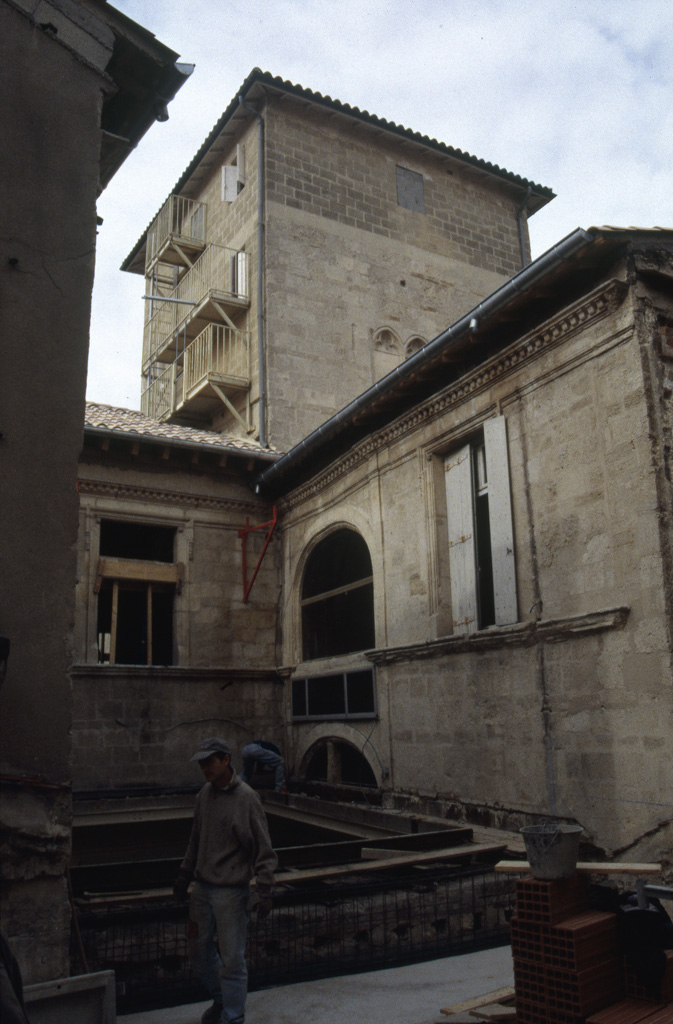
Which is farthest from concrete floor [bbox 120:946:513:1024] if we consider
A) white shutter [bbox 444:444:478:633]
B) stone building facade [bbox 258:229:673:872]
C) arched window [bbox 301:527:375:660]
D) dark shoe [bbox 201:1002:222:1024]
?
arched window [bbox 301:527:375:660]

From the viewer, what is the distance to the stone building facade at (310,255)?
17.8 meters

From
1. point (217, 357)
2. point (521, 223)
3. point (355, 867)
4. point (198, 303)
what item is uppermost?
point (521, 223)

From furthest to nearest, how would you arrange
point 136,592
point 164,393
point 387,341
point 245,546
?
point 164,393 < point 387,341 < point 136,592 < point 245,546

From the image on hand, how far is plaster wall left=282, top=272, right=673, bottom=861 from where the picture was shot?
733 cm

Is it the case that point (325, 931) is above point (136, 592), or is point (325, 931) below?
below

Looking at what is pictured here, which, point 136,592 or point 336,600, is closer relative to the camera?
point 336,600

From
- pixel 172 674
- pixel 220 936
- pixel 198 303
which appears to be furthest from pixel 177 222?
pixel 220 936

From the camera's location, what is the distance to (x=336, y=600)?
15172 mm

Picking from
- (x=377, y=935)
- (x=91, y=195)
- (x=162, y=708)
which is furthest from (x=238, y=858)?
(x=162, y=708)

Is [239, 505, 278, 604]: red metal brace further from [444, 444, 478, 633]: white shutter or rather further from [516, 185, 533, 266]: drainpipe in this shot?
[516, 185, 533, 266]: drainpipe

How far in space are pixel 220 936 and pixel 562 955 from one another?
6.23 ft

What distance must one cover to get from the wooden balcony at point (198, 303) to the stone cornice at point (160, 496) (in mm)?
5028

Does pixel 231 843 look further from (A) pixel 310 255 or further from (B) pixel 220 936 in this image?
(A) pixel 310 255

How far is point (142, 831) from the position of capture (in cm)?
1172
